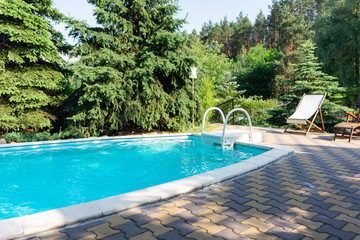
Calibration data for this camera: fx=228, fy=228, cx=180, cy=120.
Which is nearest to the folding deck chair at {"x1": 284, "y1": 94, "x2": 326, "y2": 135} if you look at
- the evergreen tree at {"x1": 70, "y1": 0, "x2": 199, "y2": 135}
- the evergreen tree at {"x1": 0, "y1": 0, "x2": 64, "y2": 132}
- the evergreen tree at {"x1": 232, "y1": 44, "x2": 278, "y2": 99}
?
the evergreen tree at {"x1": 70, "y1": 0, "x2": 199, "y2": 135}

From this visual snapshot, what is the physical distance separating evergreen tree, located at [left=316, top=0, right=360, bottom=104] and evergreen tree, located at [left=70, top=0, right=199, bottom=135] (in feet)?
49.5

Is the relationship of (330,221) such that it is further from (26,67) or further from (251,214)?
(26,67)

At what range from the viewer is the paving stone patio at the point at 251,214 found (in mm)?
1781

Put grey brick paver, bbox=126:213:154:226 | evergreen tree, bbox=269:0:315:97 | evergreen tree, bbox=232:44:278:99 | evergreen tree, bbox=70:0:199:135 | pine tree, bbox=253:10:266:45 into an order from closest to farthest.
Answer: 1. grey brick paver, bbox=126:213:154:226
2. evergreen tree, bbox=70:0:199:135
3. evergreen tree, bbox=269:0:315:97
4. evergreen tree, bbox=232:44:278:99
5. pine tree, bbox=253:10:266:45

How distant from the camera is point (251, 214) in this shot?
2.10 m

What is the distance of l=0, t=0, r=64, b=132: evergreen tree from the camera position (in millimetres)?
7111

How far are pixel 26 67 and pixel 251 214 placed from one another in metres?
Answer: 8.58

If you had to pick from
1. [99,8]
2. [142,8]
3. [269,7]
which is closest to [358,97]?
[142,8]

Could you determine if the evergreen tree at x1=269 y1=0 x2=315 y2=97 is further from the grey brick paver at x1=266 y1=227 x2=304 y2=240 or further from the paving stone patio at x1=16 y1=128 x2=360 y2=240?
the grey brick paver at x1=266 y1=227 x2=304 y2=240

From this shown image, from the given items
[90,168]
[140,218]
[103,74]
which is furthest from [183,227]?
[103,74]

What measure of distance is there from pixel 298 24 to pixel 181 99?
24.4 meters

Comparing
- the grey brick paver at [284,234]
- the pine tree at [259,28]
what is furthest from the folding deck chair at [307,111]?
the pine tree at [259,28]

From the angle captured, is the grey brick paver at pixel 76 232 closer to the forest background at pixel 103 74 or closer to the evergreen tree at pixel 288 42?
the forest background at pixel 103 74

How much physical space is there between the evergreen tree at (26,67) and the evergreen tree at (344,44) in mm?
19179
